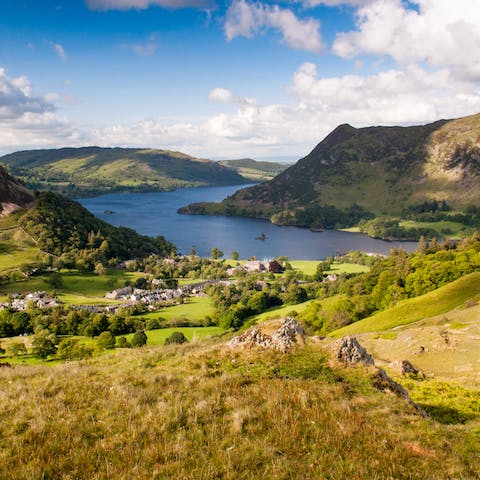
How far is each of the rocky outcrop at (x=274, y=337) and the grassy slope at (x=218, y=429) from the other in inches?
96.1

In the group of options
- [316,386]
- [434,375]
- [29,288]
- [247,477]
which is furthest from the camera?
[29,288]

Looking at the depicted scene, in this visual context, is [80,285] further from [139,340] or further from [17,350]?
[139,340]

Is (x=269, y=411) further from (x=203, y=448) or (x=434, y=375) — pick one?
(x=434, y=375)

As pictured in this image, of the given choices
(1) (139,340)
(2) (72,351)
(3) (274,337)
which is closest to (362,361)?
(3) (274,337)

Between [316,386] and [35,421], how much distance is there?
9.12m

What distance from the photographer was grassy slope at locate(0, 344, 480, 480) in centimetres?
912

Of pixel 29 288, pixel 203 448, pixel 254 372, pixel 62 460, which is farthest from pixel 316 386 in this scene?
pixel 29 288

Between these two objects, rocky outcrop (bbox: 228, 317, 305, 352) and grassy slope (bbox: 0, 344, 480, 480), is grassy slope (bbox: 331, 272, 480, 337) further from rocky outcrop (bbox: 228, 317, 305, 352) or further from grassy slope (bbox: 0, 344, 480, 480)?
grassy slope (bbox: 0, 344, 480, 480)

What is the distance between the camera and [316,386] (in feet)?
46.5

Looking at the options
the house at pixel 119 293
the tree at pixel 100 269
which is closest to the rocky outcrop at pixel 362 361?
the house at pixel 119 293

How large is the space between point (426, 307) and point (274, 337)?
53299 mm

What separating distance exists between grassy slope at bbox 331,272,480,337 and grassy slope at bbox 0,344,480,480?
4954cm

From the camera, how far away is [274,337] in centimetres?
1852

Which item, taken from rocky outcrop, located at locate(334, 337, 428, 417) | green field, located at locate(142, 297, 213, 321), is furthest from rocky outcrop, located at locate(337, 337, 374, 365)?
green field, located at locate(142, 297, 213, 321)
